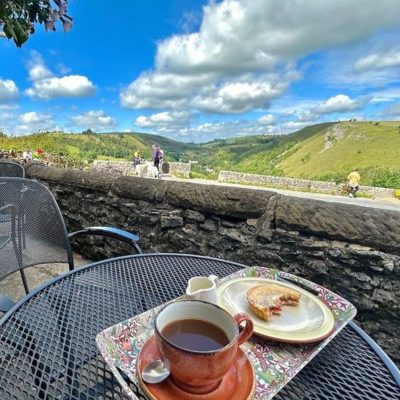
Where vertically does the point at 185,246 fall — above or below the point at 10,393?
below

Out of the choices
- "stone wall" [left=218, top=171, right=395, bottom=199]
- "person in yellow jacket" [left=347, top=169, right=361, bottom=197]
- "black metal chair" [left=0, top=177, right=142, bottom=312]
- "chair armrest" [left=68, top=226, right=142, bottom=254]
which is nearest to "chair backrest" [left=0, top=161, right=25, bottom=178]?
"black metal chair" [left=0, top=177, right=142, bottom=312]

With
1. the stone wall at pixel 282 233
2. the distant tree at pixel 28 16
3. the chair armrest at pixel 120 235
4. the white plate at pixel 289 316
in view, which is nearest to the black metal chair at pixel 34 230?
the chair armrest at pixel 120 235

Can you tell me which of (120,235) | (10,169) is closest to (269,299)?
(120,235)

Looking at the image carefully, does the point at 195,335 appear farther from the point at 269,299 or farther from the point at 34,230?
the point at 34,230

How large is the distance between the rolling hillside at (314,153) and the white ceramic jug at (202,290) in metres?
26.8

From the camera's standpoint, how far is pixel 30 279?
2201 mm

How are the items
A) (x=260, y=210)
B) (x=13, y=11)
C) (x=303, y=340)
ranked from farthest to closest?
(x=13, y=11) < (x=260, y=210) < (x=303, y=340)

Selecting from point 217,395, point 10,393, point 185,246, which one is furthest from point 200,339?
point 185,246

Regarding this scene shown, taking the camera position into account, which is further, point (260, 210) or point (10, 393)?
point (260, 210)

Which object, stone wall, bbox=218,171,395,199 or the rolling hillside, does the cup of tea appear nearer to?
stone wall, bbox=218,171,395,199

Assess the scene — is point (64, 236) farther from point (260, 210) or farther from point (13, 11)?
point (13, 11)

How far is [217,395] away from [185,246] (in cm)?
150

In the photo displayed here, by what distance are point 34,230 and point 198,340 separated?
1.17 meters

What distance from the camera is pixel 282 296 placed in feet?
2.28
